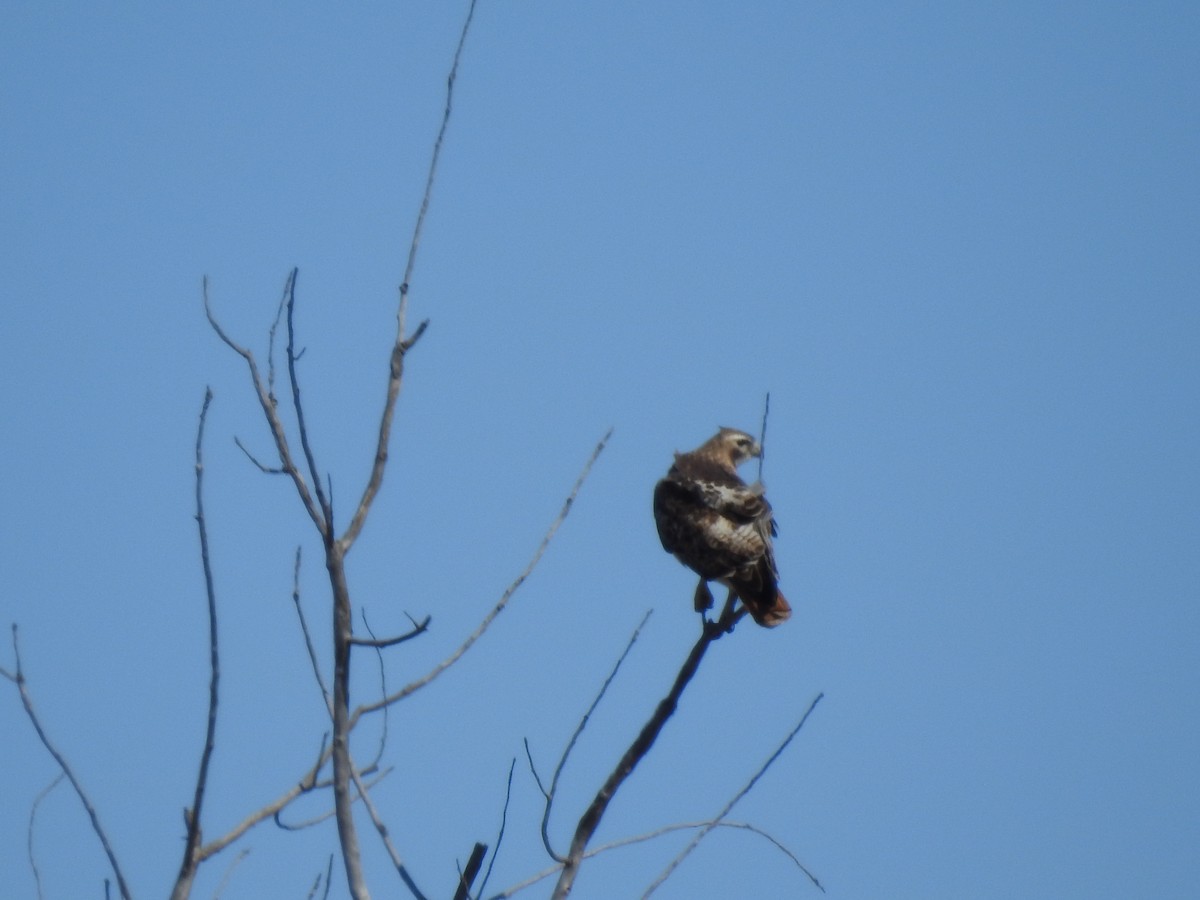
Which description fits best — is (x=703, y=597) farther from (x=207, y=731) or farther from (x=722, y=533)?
(x=207, y=731)

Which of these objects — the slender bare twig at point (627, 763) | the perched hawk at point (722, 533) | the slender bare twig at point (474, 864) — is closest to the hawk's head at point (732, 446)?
the perched hawk at point (722, 533)

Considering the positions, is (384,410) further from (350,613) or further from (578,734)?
(578,734)

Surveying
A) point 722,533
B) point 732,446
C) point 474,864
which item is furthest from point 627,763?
point 732,446

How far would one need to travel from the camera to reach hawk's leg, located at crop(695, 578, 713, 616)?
7105 millimetres

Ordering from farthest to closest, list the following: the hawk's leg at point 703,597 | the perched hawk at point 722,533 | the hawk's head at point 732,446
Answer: the hawk's head at point 732,446 < the hawk's leg at point 703,597 < the perched hawk at point 722,533

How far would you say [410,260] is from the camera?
13.9 ft

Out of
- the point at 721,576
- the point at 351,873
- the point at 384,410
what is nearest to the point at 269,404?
the point at 384,410

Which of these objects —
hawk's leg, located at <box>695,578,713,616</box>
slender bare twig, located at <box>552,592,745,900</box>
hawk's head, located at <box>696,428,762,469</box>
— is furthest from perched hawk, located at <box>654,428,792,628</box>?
hawk's head, located at <box>696,428,762,469</box>

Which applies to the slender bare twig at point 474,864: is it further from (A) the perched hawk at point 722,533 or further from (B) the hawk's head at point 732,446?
(B) the hawk's head at point 732,446

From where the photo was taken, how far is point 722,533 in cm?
683

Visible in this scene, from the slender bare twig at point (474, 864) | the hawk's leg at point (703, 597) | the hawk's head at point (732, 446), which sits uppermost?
the hawk's head at point (732, 446)

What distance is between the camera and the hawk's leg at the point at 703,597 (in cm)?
711

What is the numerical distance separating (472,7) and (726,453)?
17.6 feet

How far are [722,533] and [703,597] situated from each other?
0.45 meters
